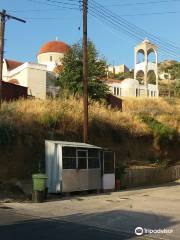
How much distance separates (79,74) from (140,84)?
43841mm

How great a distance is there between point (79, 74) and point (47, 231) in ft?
112

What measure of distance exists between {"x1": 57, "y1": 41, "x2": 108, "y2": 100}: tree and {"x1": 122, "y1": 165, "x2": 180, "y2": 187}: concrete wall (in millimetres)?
12098

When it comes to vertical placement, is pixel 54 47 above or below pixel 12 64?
above

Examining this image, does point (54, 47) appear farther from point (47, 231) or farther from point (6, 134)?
point (47, 231)

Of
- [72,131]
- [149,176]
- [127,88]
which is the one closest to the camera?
[72,131]

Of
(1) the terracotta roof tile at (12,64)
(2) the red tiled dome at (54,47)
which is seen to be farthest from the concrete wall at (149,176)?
(2) the red tiled dome at (54,47)

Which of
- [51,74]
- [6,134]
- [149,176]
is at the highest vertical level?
[51,74]

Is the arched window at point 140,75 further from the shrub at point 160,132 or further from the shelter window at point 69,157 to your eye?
the shelter window at point 69,157

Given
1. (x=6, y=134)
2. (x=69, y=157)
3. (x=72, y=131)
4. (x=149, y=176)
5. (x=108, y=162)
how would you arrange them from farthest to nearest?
1. (x=149, y=176)
2. (x=72, y=131)
3. (x=108, y=162)
4. (x=6, y=134)
5. (x=69, y=157)

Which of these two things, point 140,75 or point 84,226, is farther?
point 140,75

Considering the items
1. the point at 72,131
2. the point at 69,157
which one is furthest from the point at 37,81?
the point at 69,157

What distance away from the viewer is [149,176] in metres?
34.2

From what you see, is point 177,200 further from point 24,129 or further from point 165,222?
point 24,129

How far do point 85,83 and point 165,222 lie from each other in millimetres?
14688
